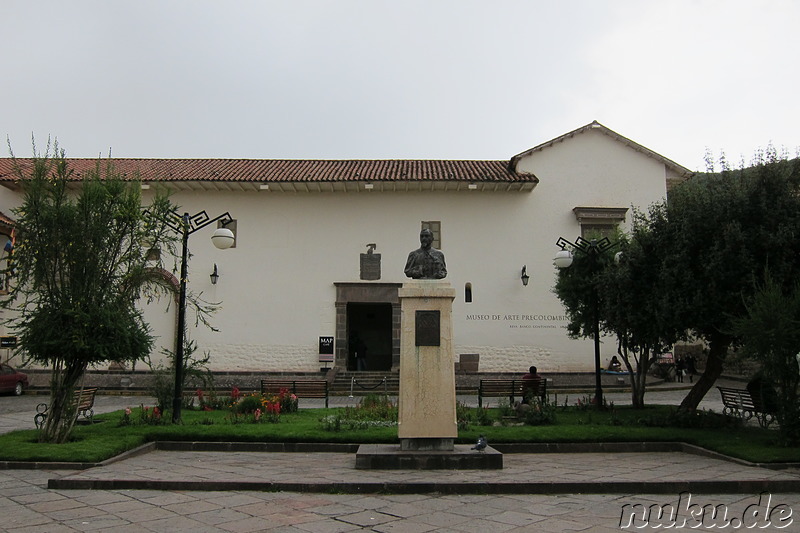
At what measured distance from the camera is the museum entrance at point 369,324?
22594mm

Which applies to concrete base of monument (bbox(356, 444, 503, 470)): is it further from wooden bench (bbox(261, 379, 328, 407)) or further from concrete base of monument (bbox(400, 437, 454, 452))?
wooden bench (bbox(261, 379, 328, 407))

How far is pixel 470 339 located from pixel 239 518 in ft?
56.3

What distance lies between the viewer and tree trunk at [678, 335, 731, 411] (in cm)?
1173

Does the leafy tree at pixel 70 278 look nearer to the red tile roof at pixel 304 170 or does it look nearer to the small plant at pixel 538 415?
the small plant at pixel 538 415

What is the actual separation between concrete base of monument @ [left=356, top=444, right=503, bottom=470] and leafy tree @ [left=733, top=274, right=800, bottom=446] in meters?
4.35

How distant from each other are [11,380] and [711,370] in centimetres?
1944

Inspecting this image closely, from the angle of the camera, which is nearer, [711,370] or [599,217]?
[711,370]

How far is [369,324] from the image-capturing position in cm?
2662

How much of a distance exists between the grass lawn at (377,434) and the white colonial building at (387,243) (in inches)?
408

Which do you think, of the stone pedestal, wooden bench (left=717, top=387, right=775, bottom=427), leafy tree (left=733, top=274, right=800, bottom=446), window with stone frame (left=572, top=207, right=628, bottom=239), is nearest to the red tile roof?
window with stone frame (left=572, top=207, right=628, bottom=239)

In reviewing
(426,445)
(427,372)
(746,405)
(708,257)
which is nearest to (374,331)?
(746,405)

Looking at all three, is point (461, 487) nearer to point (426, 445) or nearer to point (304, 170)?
point (426, 445)

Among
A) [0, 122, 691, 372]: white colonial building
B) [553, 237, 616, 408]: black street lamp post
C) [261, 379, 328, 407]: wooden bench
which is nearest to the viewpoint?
[553, 237, 616, 408]: black street lamp post

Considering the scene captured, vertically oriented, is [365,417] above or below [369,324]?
below
